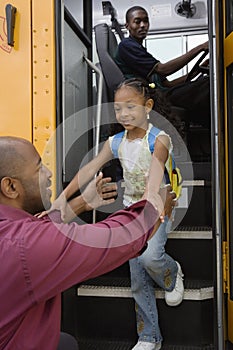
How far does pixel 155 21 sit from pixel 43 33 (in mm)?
2244

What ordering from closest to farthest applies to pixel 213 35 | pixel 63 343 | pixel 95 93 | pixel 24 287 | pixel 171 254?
pixel 24 287, pixel 63 343, pixel 213 35, pixel 171 254, pixel 95 93

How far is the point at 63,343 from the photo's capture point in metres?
1.38

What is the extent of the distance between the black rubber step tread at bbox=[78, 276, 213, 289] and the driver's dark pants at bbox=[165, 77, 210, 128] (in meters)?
1.29

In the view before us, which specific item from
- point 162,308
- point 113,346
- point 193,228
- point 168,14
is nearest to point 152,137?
point 193,228

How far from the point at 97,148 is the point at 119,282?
683mm

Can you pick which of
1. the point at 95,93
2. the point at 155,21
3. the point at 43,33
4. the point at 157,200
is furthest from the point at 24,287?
the point at 155,21

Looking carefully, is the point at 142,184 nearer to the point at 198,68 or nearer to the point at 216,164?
the point at 216,164

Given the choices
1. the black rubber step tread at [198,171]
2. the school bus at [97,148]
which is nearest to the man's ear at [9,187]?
the school bus at [97,148]

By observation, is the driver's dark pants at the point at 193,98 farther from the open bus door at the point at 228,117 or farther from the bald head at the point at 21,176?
the bald head at the point at 21,176

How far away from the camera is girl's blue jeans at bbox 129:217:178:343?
2.02 m

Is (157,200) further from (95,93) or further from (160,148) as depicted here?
(95,93)

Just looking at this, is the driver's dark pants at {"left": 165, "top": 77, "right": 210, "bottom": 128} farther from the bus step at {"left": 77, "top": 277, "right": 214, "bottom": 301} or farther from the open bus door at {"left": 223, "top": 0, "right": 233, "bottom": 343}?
the bus step at {"left": 77, "top": 277, "right": 214, "bottom": 301}

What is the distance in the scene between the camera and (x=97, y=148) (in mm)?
2484

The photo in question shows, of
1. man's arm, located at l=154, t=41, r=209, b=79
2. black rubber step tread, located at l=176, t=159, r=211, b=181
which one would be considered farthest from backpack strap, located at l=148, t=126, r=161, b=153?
man's arm, located at l=154, t=41, r=209, b=79
